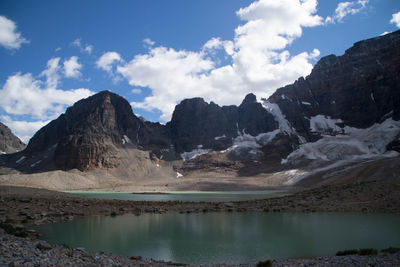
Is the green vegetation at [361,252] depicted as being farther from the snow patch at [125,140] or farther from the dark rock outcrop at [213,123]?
the dark rock outcrop at [213,123]

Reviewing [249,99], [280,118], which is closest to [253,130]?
[280,118]

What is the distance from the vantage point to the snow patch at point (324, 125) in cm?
→ 15488

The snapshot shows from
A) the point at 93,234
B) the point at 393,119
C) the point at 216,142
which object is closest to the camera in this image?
the point at 93,234

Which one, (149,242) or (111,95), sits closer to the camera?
(149,242)

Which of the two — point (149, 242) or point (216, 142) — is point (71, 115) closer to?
point (216, 142)

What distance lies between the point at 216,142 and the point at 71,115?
81.3m

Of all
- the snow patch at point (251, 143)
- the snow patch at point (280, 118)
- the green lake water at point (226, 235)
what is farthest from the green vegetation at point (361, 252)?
A: the snow patch at point (280, 118)

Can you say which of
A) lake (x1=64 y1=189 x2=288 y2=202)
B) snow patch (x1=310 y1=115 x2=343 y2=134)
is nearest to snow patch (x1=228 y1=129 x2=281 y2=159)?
snow patch (x1=310 y1=115 x2=343 y2=134)

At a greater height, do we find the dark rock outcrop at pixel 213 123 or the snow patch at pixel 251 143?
the dark rock outcrop at pixel 213 123

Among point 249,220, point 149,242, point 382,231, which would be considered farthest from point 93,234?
point 382,231

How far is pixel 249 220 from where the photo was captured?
32875 mm

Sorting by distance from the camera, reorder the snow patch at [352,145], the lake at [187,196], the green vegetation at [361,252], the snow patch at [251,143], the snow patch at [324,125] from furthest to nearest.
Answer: the snow patch at [251,143] < the snow patch at [324,125] < the snow patch at [352,145] < the lake at [187,196] < the green vegetation at [361,252]

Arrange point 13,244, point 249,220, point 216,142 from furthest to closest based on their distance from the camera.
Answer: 1. point 216,142
2. point 249,220
3. point 13,244

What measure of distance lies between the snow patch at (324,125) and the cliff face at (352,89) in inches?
94.4
